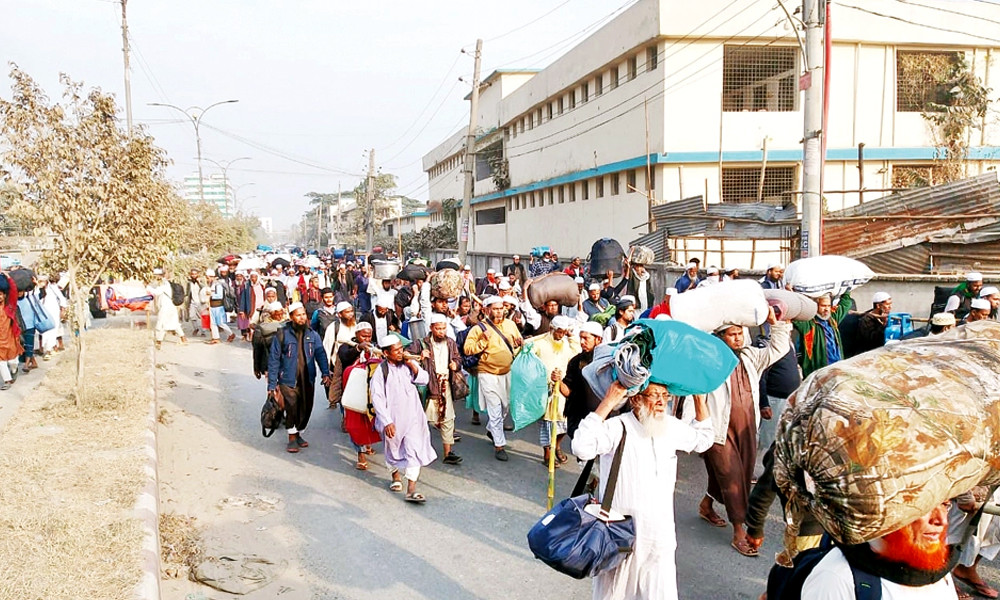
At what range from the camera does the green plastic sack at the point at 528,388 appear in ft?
22.7

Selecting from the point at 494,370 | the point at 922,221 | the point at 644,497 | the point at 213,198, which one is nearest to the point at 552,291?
the point at 494,370

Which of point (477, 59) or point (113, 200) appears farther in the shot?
point (477, 59)

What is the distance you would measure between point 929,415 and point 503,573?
3.75 meters

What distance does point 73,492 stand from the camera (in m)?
5.61

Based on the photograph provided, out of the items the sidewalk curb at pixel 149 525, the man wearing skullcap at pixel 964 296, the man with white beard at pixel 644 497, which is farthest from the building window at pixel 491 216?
the man with white beard at pixel 644 497

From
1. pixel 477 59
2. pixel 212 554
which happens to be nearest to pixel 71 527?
pixel 212 554

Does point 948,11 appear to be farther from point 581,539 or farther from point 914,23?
point 581,539

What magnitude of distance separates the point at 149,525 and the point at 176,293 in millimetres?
11121

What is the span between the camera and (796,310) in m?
5.63

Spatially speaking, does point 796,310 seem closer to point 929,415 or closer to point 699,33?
point 929,415

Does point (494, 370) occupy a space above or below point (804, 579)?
below

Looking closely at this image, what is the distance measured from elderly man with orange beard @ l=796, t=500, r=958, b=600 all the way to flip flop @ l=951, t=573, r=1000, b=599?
10.2 feet

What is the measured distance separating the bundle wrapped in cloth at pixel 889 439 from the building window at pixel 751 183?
19487mm

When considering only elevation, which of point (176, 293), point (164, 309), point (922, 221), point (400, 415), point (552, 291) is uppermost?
point (922, 221)
